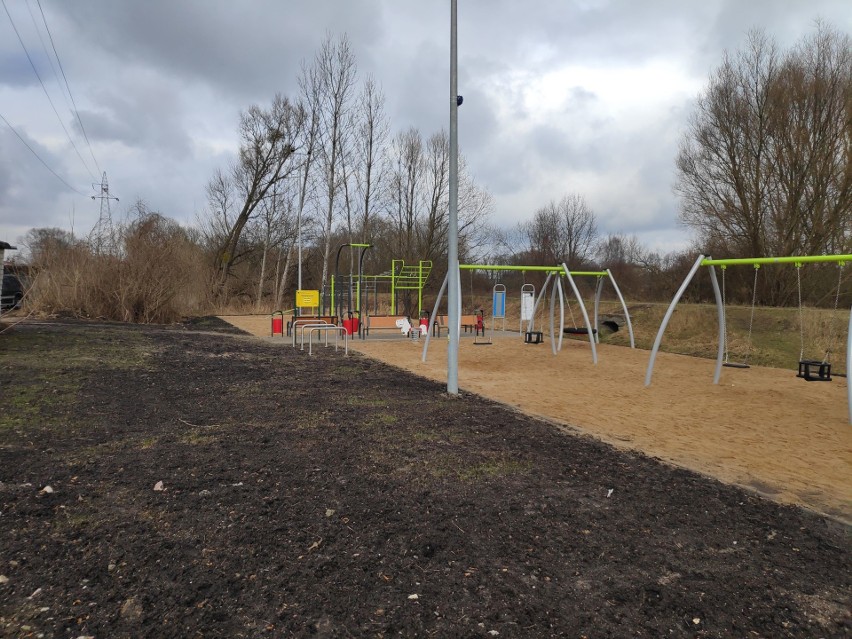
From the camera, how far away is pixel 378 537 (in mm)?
3041

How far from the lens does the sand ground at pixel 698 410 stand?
15.4 feet

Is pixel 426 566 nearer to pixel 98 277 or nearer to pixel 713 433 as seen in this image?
pixel 713 433

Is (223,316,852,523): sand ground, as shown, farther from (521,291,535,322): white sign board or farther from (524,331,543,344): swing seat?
(521,291,535,322): white sign board

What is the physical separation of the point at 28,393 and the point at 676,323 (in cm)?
1644

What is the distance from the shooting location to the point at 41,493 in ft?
11.3

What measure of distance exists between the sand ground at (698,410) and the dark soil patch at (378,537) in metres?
0.67

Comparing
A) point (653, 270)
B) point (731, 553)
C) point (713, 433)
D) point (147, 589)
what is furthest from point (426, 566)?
point (653, 270)

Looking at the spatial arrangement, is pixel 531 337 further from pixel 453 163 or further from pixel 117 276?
pixel 117 276

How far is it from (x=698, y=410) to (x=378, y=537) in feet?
19.7

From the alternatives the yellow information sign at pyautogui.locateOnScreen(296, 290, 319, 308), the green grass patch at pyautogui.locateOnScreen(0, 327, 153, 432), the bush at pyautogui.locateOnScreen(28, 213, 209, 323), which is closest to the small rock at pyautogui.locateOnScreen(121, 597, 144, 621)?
the green grass patch at pyautogui.locateOnScreen(0, 327, 153, 432)

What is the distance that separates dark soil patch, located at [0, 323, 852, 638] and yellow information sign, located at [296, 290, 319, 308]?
43.2 ft

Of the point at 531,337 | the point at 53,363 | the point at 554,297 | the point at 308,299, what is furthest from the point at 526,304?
the point at 53,363

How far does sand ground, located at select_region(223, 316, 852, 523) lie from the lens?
15.4ft

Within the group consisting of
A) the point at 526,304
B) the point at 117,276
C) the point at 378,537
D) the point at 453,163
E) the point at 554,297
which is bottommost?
the point at 378,537
